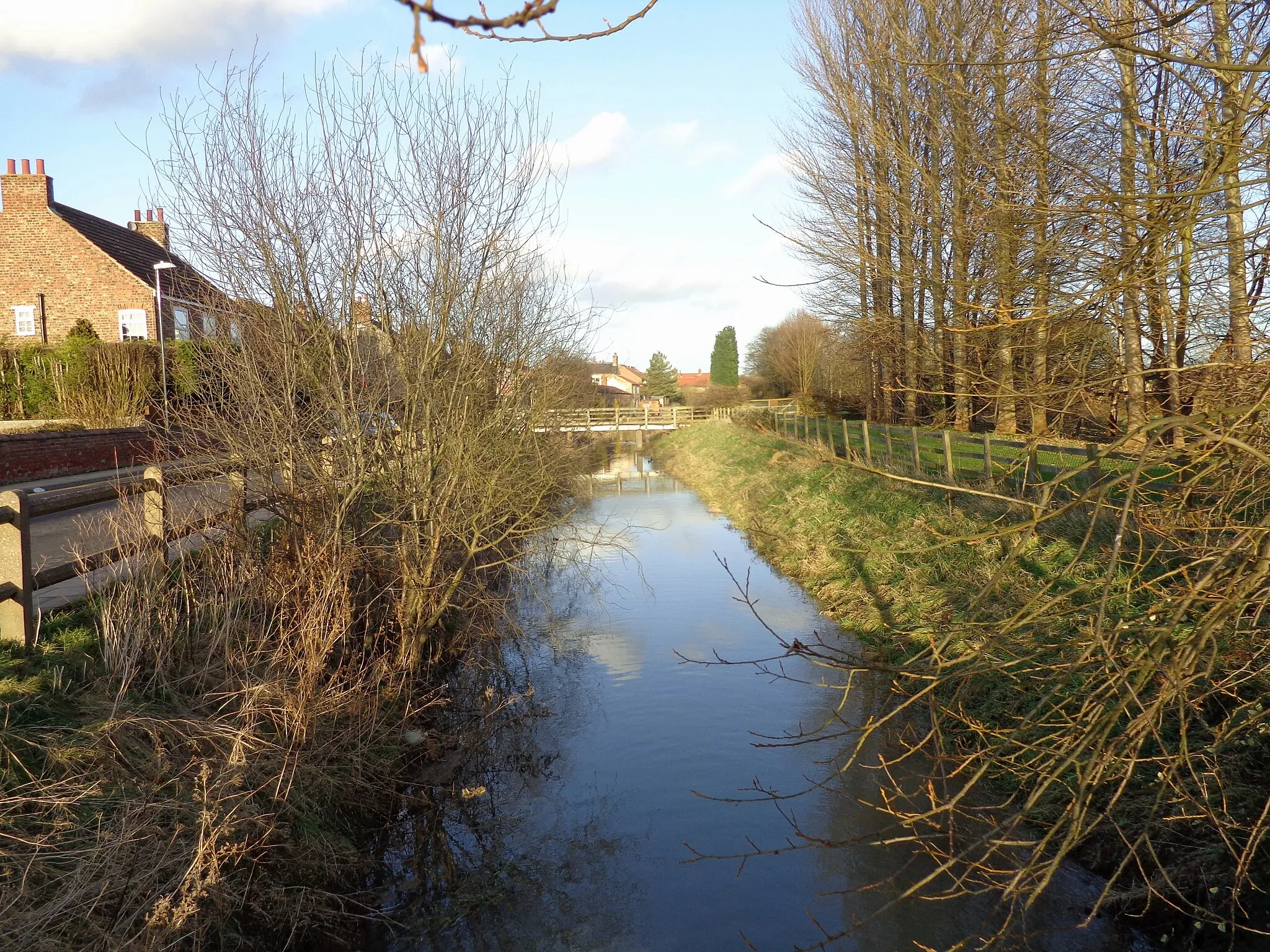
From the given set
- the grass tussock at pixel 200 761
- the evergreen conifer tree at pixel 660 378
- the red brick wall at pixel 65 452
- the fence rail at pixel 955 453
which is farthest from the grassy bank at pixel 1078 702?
the evergreen conifer tree at pixel 660 378

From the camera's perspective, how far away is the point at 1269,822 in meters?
4.67

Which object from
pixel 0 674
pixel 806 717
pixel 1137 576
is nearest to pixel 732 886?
pixel 806 717

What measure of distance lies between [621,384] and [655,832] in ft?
333

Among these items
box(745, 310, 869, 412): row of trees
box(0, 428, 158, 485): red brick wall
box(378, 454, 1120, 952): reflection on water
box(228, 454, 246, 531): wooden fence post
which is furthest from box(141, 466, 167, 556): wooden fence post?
box(745, 310, 869, 412): row of trees

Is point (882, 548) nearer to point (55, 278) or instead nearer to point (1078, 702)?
point (1078, 702)

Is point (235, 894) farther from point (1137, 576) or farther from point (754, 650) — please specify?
point (754, 650)

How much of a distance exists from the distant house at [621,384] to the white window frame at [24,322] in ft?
133

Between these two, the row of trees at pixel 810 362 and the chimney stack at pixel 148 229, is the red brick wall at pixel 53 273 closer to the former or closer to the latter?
the chimney stack at pixel 148 229

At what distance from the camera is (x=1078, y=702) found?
13.9ft

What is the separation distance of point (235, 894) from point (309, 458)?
4.39 meters

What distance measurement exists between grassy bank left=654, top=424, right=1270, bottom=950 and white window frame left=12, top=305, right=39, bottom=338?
85.9 ft

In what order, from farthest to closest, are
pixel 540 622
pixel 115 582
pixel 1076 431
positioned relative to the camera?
pixel 540 622, pixel 115 582, pixel 1076 431

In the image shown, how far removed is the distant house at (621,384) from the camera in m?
77.9

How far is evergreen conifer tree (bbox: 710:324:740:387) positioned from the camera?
8050 centimetres
